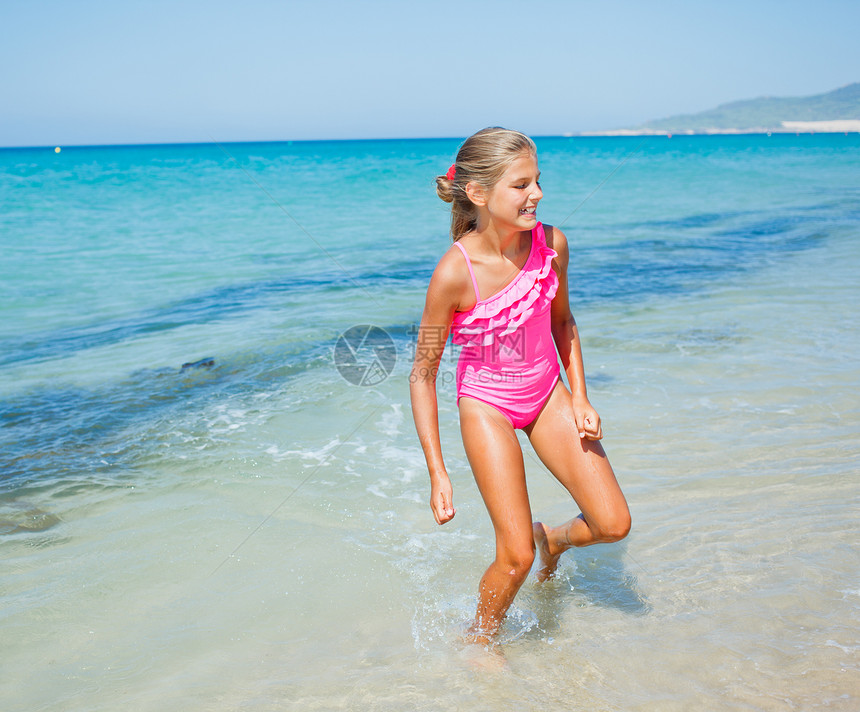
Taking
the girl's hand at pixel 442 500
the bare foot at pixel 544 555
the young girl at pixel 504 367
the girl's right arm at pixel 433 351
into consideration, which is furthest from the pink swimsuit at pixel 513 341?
the bare foot at pixel 544 555

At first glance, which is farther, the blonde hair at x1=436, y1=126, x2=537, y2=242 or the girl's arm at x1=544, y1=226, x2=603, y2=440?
the girl's arm at x1=544, y1=226, x2=603, y2=440

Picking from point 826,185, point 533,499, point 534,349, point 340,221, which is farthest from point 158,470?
point 826,185

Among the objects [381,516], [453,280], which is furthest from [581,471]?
[381,516]

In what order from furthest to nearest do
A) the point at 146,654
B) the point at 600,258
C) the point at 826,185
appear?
the point at 826,185 < the point at 600,258 < the point at 146,654

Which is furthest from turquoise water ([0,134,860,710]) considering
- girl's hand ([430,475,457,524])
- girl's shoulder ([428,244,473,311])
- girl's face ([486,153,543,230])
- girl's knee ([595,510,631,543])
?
girl's face ([486,153,543,230])

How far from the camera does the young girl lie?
3014 millimetres

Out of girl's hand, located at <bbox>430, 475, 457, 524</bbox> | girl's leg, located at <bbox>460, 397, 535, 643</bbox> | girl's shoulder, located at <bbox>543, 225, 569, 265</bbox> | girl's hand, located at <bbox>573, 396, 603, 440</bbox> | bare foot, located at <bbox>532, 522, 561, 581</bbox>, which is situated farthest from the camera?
bare foot, located at <bbox>532, 522, 561, 581</bbox>

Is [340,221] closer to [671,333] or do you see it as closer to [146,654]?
[671,333]

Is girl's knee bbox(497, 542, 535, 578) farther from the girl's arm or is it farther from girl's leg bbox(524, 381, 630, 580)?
the girl's arm

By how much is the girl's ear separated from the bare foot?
1680 millimetres

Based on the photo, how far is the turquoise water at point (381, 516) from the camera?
3.03 m

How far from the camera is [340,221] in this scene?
21453 millimetres

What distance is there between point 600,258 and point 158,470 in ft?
35.3

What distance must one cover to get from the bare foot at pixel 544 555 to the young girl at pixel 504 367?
0.24 metres
